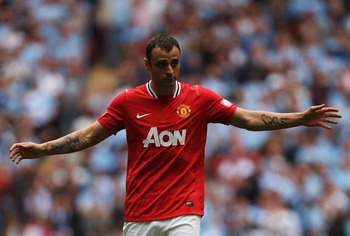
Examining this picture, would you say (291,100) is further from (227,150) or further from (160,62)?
(160,62)

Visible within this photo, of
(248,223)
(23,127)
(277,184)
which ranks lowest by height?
(248,223)

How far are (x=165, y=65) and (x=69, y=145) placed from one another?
129 cm

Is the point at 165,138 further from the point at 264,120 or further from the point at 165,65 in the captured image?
the point at 264,120

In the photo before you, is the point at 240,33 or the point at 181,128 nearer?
the point at 181,128

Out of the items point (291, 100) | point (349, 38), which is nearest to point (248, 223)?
point (291, 100)

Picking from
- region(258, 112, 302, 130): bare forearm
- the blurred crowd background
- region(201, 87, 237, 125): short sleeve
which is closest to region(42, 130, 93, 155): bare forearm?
region(201, 87, 237, 125): short sleeve

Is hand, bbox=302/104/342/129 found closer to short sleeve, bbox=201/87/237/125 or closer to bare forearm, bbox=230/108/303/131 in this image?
bare forearm, bbox=230/108/303/131

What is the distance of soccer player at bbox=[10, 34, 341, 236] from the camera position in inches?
236

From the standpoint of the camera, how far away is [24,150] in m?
6.38

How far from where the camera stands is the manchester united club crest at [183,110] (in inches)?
243

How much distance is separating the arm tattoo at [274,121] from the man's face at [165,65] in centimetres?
95

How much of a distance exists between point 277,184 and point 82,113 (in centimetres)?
492

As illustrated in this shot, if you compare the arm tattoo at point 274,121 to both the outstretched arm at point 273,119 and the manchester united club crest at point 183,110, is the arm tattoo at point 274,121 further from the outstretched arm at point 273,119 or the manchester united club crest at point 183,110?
the manchester united club crest at point 183,110

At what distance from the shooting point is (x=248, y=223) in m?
11.2
